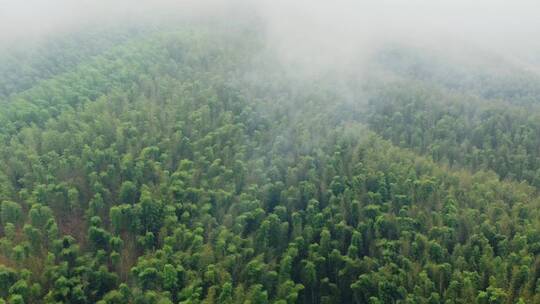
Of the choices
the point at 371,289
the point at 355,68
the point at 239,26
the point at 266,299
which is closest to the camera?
the point at 266,299

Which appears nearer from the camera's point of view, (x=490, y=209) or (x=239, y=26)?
(x=490, y=209)

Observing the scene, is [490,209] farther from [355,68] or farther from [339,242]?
[355,68]

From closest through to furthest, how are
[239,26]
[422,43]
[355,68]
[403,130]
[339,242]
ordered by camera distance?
[339,242] → [403,130] → [355,68] → [239,26] → [422,43]

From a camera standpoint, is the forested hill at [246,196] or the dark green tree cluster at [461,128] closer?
the forested hill at [246,196]

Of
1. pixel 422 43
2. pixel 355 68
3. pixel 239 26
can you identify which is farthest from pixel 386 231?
pixel 422 43

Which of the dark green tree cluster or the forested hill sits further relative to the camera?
the dark green tree cluster

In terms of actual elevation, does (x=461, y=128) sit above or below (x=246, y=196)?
above

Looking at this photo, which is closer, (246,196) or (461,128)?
(246,196)

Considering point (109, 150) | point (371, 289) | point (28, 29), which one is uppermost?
point (28, 29)
